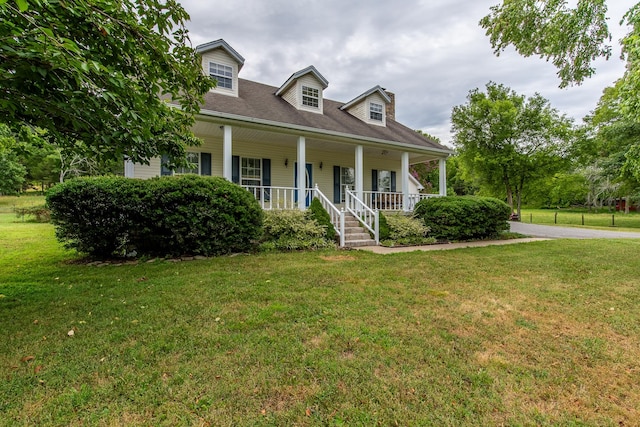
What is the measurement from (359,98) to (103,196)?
11045mm

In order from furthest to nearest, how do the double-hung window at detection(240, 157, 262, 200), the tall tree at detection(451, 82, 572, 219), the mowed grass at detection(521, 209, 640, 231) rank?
the mowed grass at detection(521, 209, 640, 231)
the tall tree at detection(451, 82, 572, 219)
the double-hung window at detection(240, 157, 262, 200)

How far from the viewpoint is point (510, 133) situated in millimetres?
18266

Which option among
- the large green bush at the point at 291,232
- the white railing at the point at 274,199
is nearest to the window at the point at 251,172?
the white railing at the point at 274,199

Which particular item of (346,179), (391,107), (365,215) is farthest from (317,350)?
(391,107)

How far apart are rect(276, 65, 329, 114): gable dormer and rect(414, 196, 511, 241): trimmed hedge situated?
5.93 m

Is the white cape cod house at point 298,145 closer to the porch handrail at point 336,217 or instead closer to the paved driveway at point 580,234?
the porch handrail at point 336,217

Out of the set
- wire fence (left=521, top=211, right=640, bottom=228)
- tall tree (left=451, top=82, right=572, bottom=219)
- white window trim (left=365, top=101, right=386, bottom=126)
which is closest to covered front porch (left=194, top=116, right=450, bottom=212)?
white window trim (left=365, top=101, right=386, bottom=126)

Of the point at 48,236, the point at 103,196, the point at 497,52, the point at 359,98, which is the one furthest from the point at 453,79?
the point at 48,236

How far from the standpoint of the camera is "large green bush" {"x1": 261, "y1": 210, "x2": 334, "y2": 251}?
7.89 m

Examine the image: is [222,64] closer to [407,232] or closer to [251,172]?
[251,172]

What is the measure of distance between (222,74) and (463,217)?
9.54 meters

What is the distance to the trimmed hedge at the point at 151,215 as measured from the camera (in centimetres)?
596

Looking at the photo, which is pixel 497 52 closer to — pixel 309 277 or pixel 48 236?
pixel 309 277

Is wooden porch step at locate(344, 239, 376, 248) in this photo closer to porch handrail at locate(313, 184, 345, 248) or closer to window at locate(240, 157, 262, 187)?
porch handrail at locate(313, 184, 345, 248)
